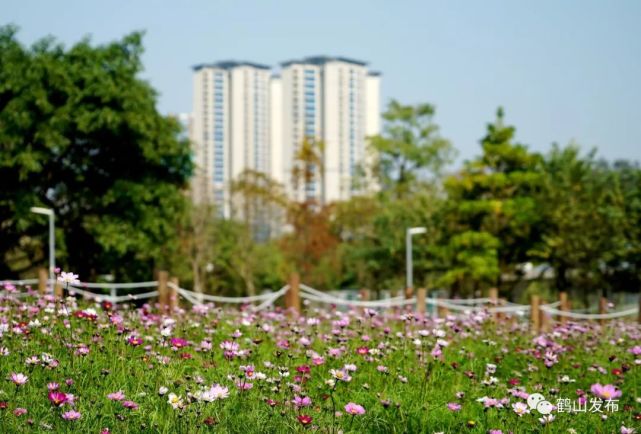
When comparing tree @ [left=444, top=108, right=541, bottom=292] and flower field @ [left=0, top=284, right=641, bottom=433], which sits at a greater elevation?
tree @ [left=444, top=108, right=541, bottom=292]

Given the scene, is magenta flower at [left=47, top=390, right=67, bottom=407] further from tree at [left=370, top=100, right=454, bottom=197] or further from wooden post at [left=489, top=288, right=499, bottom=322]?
tree at [left=370, top=100, right=454, bottom=197]

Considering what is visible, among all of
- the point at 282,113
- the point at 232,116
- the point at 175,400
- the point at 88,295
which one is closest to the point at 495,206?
the point at 88,295

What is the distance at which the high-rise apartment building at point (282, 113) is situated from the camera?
472ft

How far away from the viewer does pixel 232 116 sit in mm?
156125

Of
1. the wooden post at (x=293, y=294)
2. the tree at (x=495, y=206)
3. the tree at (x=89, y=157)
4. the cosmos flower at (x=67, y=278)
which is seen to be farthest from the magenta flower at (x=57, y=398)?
the tree at (x=495, y=206)

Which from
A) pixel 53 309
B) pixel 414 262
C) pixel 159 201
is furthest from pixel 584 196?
pixel 53 309

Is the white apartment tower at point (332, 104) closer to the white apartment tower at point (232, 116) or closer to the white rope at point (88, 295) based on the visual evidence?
the white apartment tower at point (232, 116)

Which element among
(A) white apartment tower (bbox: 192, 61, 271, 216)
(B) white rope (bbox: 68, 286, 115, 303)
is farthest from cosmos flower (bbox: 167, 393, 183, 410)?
(A) white apartment tower (bbox: 192, 61, 271, 216)

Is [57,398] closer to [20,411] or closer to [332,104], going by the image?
[20,411]

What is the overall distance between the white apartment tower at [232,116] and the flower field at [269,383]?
143 m

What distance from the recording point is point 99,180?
102 feet

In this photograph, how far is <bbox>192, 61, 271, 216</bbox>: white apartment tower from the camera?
154 m

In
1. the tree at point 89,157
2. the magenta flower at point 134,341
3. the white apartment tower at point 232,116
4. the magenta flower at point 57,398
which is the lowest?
the magenta flower at point 57,398

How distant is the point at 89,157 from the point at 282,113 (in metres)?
118
